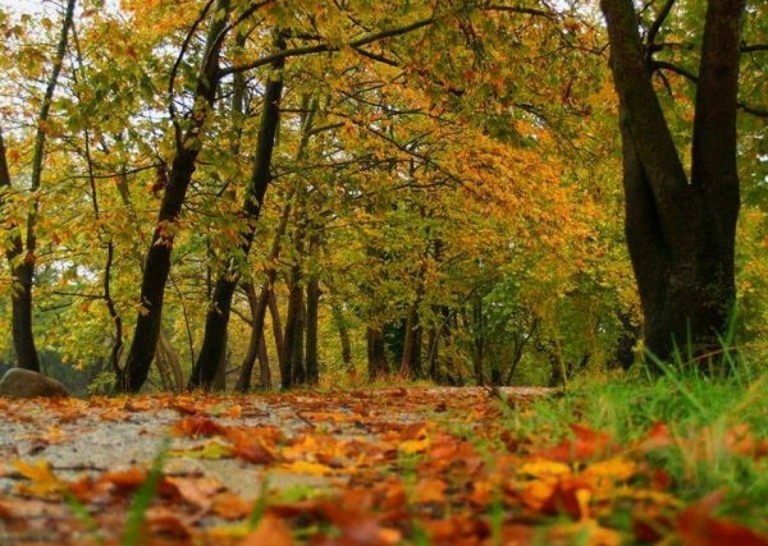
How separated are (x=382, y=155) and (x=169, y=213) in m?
4.77

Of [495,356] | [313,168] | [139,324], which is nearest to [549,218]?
[313,168]

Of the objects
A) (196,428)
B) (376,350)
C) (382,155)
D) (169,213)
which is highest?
(382,155)

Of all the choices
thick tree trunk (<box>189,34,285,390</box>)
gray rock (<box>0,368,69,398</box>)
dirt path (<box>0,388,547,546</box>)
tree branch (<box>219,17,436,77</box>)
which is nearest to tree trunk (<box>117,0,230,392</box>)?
tree branch (<box>219,17,436,77</box>)

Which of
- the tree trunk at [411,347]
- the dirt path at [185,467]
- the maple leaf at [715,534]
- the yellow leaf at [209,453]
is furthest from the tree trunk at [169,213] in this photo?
the tree trunk at [411,347]

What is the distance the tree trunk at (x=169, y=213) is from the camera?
277 inches

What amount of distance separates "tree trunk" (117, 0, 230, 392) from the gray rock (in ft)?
2.61

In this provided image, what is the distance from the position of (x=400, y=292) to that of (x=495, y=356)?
35.4ft

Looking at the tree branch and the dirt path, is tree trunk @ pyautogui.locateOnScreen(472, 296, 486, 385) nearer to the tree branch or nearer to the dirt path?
the tree branch

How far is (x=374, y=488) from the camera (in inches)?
68.8

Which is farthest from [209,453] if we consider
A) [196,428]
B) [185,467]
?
[196,428]

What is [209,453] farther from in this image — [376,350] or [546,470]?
[376,350]

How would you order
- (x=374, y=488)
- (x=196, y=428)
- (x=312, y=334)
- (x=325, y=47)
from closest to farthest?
(x=374, y=488), (x=196, y=428), (x=325, y=47), (x=312, y=334)

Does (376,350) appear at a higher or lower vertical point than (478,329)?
lower

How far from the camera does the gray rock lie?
26.9 ft
